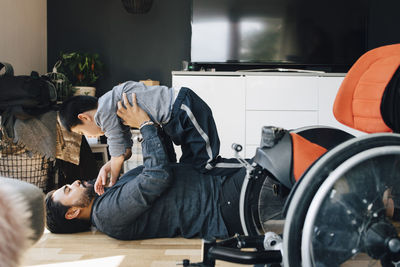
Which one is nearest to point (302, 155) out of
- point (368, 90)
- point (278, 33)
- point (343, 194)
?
point (343, 194)

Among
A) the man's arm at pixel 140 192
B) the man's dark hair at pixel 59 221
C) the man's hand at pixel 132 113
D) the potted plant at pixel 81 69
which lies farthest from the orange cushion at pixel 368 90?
the potted plant at pixel 81 69

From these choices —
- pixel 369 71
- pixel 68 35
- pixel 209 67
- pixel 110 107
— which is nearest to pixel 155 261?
pixel 110 107

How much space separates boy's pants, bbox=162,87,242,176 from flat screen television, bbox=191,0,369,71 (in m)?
1.70

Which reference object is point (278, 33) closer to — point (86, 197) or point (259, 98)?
point (259, 98)

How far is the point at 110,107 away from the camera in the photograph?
6.12 ft

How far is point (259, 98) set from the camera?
323 cm

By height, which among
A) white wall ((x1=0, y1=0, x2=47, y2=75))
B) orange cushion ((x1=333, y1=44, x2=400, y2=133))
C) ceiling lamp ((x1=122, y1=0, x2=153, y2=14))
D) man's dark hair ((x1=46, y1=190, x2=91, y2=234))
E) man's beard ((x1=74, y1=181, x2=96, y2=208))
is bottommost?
man's dark hair ((x1=46, y1=190, x2=91, y2=234))

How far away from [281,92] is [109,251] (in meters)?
2.06

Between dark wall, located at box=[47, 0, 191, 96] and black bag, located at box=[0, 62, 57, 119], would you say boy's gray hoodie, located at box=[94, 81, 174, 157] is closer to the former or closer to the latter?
black bag, located at box=[0, 62, 57, 119]

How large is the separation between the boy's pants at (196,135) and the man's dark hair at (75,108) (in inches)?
15.0

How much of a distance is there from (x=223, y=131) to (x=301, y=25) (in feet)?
3.98

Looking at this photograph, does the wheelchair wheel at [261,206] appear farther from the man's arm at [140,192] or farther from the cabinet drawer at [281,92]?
the cabinet drawer at [281,92]

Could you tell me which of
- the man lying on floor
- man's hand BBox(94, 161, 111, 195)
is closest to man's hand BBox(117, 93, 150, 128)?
the man lying on floor

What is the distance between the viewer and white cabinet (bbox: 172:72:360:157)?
10.6ft
